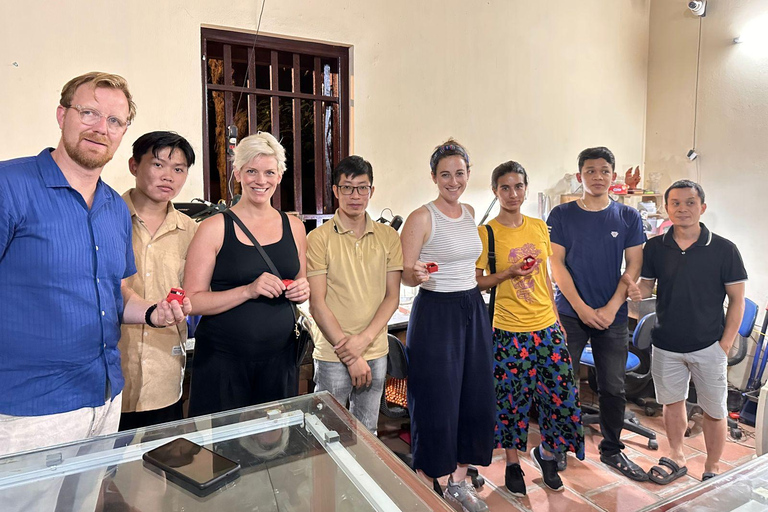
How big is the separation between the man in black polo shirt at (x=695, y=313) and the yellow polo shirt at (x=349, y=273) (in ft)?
4.52

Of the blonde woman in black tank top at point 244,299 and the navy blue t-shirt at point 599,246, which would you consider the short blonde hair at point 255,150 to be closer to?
the blonde woman in black tank top at point 244,299

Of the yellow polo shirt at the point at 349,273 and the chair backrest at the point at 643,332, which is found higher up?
the yellow polo shirt at the point at 349,273

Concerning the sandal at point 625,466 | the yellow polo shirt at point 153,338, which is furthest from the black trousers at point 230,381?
the sandal at point 625,466

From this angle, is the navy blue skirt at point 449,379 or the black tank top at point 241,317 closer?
the black tank top at point 241,317

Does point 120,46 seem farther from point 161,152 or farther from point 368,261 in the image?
point 368,261

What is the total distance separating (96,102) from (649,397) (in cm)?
398

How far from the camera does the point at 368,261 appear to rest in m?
2.12

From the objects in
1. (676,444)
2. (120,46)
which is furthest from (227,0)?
(676,444)

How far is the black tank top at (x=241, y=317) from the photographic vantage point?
5.94 ft

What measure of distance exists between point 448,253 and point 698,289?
1.36 meters

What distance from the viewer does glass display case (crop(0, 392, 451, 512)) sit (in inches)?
38.0

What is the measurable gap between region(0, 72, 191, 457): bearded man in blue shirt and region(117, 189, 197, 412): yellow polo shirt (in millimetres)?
325

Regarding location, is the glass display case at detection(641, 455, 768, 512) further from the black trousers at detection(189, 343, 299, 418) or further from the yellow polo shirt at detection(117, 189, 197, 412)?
the yellow polo shirt at detection(117, 189, 197, 412)

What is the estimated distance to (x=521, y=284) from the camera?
8.18 ft
